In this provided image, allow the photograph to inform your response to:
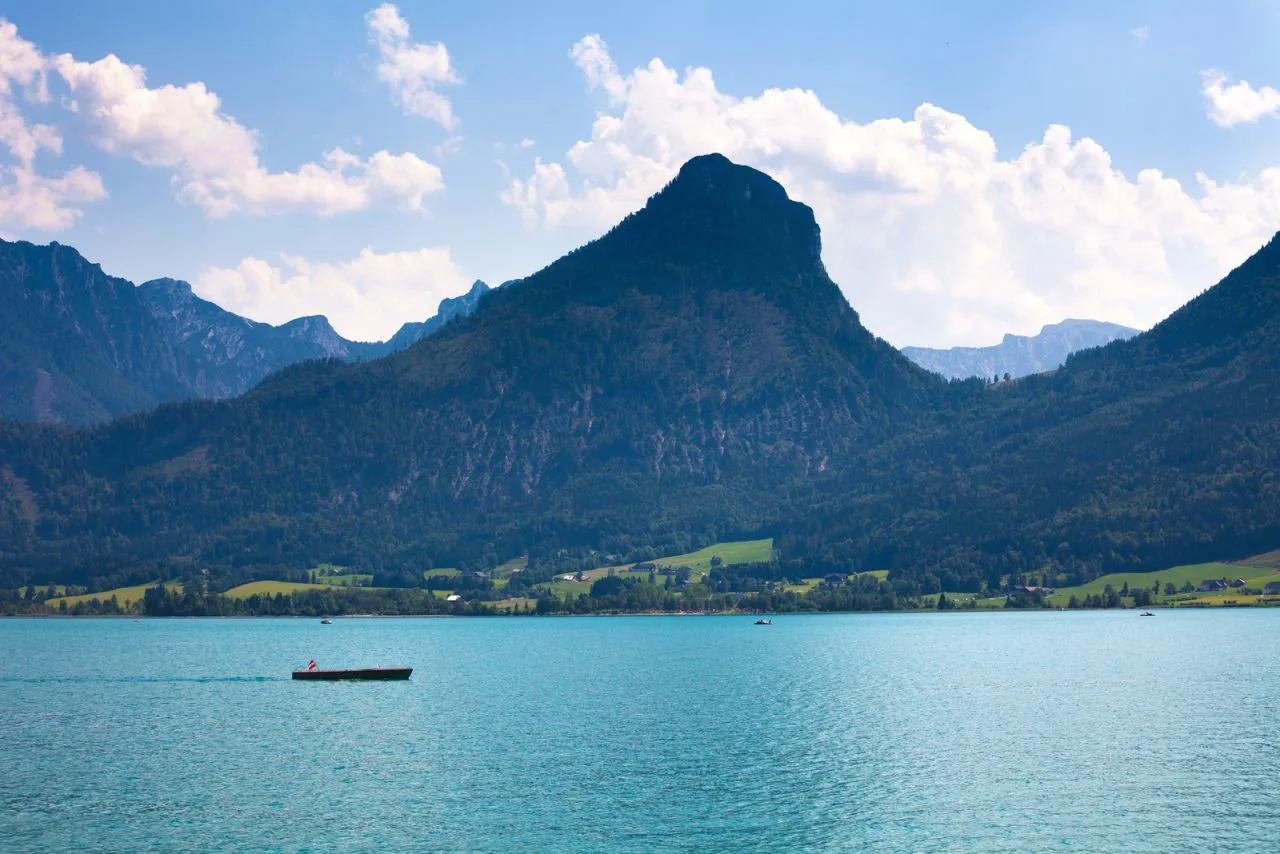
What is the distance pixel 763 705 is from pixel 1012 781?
170ft

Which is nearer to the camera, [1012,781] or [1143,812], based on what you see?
[1143,812]

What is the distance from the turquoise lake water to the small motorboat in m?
15.5

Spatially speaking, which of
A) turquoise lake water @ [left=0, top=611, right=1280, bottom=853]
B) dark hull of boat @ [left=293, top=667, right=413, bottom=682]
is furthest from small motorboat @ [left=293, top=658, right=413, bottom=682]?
turquoise lake water @ [left=0, top=611, right=1280, bottom=853]

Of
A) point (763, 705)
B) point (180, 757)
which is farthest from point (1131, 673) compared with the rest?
point (180, 757)

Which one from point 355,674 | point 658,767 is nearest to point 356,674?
point 355,674

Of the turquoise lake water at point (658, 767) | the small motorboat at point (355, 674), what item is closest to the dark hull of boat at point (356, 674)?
the small motorboat at point (355, 674)

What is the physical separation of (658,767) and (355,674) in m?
93.5

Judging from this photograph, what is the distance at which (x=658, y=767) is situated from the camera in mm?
107875

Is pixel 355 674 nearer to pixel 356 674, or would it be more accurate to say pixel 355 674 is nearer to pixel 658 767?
pixel 356 674

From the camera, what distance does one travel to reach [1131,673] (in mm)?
179000

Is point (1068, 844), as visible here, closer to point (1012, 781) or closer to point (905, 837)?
point (905, 837)

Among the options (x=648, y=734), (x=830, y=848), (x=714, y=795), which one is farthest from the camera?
(x=648, y=734)

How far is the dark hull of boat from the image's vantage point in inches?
7456

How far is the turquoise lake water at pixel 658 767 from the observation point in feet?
278
